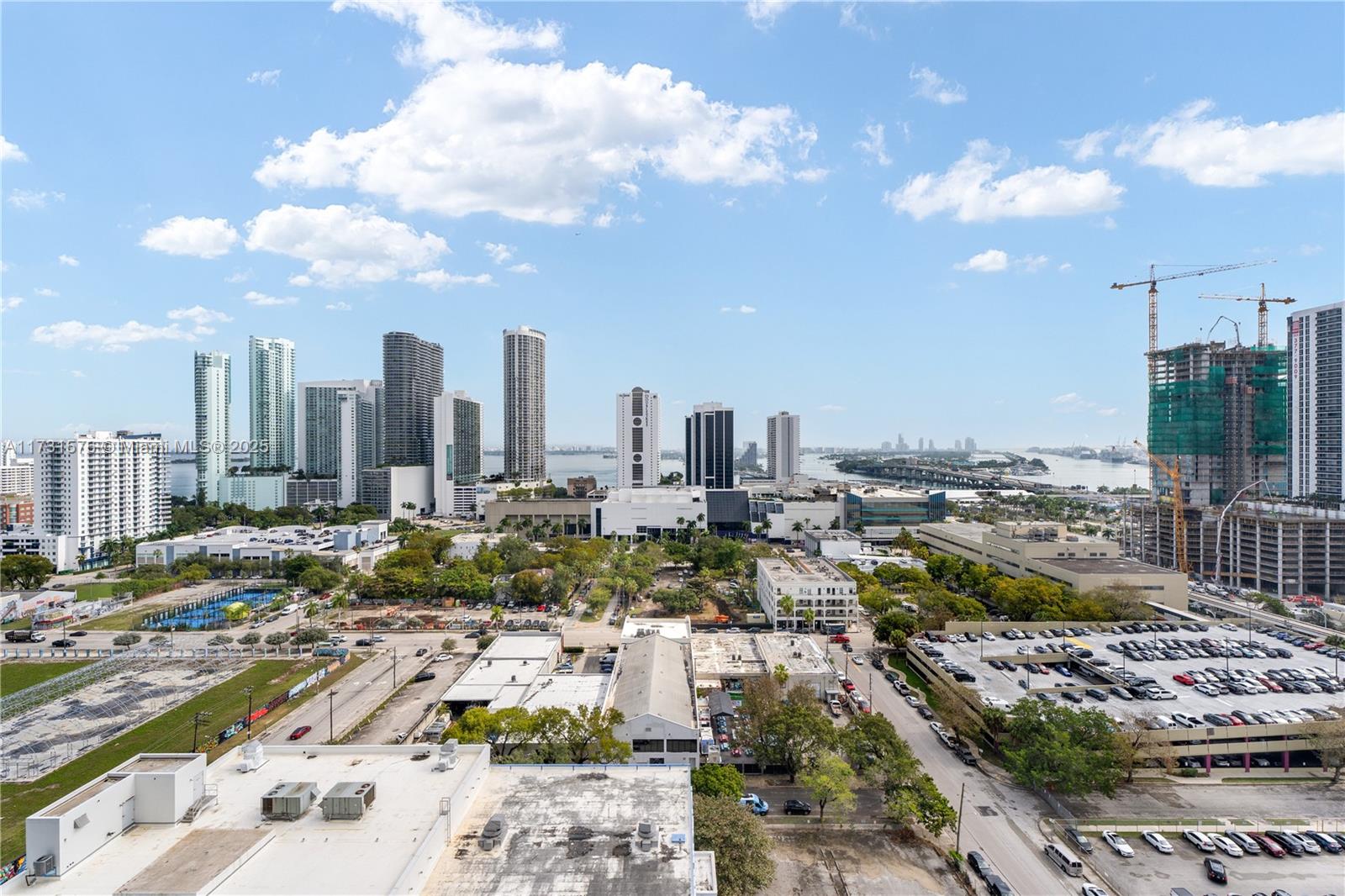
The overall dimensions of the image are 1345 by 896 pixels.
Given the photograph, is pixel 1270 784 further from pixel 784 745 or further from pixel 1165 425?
pixel 1165 425

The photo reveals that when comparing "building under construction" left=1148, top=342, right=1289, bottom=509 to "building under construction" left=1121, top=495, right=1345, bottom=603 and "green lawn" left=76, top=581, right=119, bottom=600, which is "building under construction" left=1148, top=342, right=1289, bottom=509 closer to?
"building under construction" left=1121, top=495, right=1345, bottom=603

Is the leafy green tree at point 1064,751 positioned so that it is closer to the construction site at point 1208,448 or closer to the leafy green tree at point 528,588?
the leafy green tree at point 528,588

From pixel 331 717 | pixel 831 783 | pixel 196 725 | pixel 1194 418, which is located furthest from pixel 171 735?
pixel 1194 418

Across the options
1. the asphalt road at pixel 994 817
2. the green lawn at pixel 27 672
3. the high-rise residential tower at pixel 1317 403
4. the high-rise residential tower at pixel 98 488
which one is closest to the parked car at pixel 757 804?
the asphalt road at pixel 994 817

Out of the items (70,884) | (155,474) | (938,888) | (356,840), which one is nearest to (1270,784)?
(938,888)

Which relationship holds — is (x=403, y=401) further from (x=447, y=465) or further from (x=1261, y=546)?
(x=1261, y=546)
